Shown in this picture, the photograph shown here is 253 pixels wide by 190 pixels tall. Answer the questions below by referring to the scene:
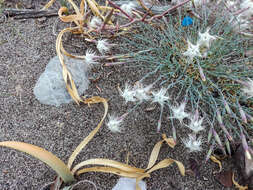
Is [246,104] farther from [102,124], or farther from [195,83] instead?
[102,124]

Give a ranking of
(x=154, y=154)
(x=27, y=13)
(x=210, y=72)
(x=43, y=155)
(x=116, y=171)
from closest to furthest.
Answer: (x=43, y=155)
(x=116, y=171)
(x=154, y=154)
(x=210, y=72)
(x=27, y=13)

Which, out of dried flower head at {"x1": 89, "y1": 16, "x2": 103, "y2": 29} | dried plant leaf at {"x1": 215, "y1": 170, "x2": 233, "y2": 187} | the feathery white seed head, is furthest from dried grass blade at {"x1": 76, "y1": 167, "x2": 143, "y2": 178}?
the feathery white seed head

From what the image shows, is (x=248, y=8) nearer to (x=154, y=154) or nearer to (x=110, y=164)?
(x=154, y=154)

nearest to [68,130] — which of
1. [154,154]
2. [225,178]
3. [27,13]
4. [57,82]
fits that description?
[57,82]

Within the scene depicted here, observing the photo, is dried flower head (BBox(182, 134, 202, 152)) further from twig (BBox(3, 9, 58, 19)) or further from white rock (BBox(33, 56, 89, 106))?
twig (BBox(3, 9, 58, 19))

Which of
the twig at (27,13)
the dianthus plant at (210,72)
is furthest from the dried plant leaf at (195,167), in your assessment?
the twig at (27,13)

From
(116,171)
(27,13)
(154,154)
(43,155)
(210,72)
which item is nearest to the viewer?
(43,155)
